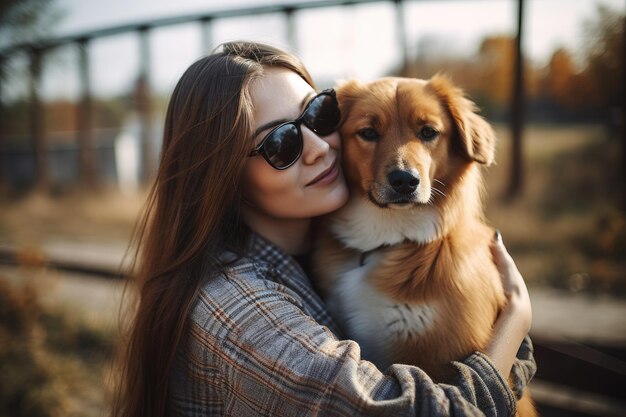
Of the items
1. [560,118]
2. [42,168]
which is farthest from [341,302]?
[42,168]

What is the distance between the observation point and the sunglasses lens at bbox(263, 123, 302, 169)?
1.52m

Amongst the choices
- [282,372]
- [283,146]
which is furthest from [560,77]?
[282,372]

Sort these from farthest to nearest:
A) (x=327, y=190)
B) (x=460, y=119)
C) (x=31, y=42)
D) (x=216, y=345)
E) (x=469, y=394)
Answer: (x=31, y=42) < (x=460, y=119) < (x=327, y=190) < (x=216, y=345) < (x=469, y=394)

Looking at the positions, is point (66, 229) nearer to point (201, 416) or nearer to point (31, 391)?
point (31, 391)

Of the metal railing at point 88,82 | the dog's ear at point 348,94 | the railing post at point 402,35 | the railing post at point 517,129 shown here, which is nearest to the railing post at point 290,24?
the metal railing at point 88,82

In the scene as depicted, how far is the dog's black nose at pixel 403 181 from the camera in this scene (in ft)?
5.60

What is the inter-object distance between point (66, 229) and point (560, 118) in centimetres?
732

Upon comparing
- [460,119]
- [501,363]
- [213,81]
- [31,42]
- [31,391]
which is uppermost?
[31,42]

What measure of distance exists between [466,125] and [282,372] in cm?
130

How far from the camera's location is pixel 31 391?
3.10 m

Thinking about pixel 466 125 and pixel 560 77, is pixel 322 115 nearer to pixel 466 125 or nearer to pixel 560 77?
pixel 466 125

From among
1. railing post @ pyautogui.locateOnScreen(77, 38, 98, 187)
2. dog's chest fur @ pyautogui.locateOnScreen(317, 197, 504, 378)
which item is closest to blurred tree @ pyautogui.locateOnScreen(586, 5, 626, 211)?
dog's chest fur @ pyautogui.locateOnScreen(317, 197, 504, 378)

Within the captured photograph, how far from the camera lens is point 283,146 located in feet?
5.03

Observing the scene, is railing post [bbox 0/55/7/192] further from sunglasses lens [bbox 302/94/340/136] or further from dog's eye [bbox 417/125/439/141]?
dog's eye [bbox 417/125/439/141]
